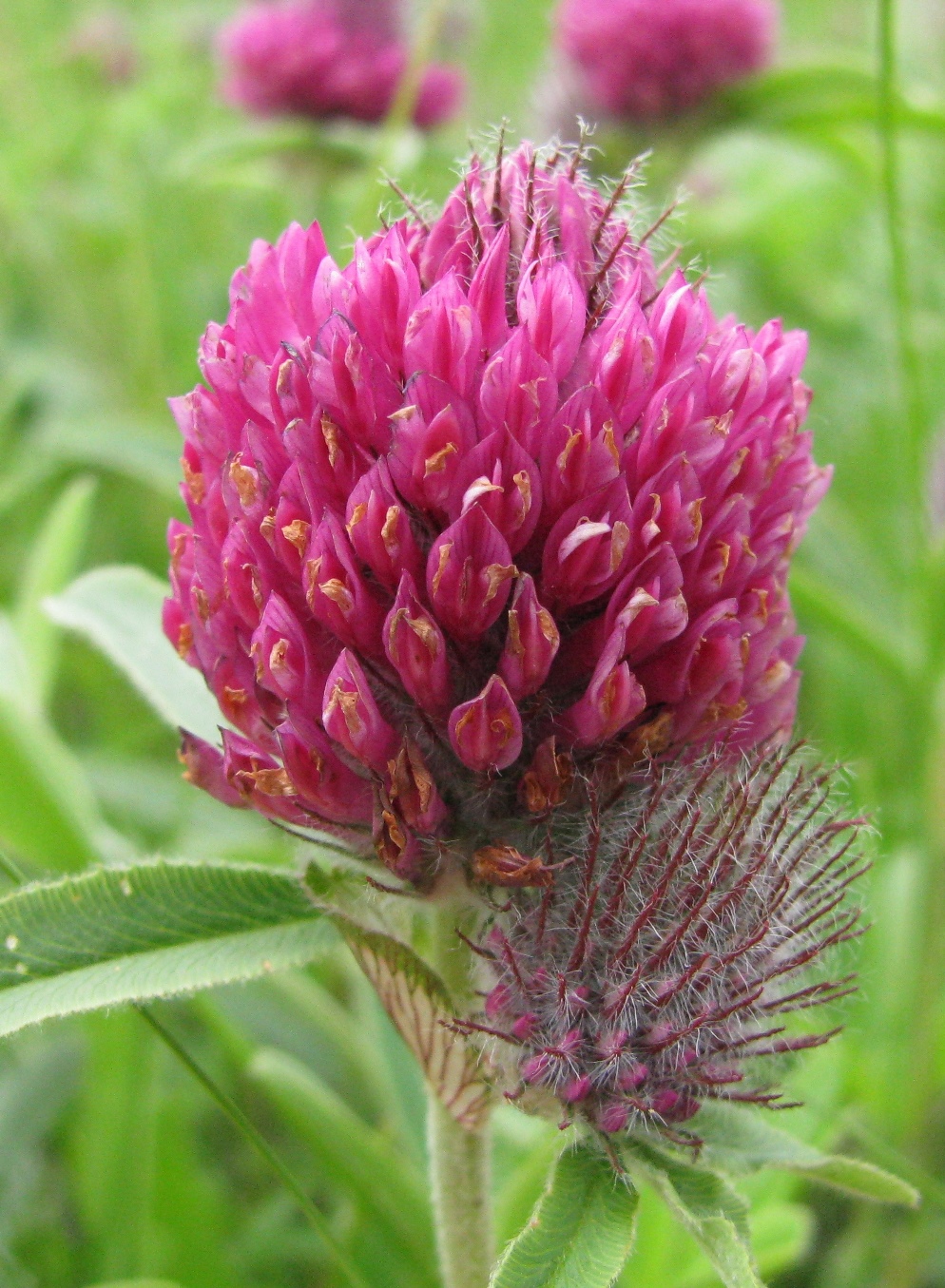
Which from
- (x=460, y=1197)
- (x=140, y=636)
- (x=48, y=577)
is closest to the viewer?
(x=460, y=1197)

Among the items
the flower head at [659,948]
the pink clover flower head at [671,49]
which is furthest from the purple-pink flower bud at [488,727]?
the pink clover flower head at [671,49]

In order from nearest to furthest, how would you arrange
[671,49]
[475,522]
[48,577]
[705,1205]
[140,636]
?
[475,522]
[705,1205]
[140,636]
[48,577]
[671,49]

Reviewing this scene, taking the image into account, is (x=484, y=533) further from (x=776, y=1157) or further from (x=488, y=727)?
(x=776, y=1157)

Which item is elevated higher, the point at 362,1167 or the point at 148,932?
the point at 148,932

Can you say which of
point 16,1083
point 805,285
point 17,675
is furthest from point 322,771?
point 805,285

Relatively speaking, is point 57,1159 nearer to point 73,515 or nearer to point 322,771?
point 73,515

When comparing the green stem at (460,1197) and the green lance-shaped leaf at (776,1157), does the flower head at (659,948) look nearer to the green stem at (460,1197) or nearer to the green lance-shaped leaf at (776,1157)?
the green lance-shaped leaf at (776,1157)

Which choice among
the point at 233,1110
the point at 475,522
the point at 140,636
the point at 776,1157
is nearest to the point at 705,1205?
the point at 776,1157
